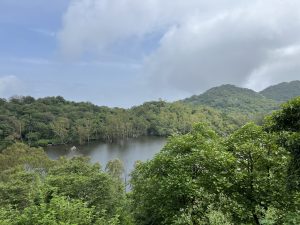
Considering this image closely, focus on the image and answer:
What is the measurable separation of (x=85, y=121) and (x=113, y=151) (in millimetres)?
30735

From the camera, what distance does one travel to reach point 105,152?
88.9 m

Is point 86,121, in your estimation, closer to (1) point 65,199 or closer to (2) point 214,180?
(1) point 65,199

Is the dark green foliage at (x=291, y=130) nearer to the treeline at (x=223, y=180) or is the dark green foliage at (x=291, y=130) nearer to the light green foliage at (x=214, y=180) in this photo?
the treeline at (x=223, y=180)

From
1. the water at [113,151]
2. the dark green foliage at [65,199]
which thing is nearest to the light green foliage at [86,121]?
the water at [113,151]

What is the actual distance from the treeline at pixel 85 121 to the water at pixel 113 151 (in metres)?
7.70

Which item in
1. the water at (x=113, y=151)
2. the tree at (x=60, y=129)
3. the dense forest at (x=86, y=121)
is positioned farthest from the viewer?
the tree at (x=60, y=129)

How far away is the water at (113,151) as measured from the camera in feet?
260

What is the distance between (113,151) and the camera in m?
90.3

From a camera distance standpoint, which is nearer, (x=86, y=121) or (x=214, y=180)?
(x=214, y=180)

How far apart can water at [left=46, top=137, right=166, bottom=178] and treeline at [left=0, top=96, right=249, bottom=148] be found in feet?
25.3

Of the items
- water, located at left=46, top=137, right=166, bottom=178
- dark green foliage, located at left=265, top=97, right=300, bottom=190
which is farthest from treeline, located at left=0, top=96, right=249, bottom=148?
dark green foliage, located at left=265, top=97, right=300, bottom=190

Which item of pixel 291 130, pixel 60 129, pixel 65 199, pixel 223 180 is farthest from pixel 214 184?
pixel 60 129

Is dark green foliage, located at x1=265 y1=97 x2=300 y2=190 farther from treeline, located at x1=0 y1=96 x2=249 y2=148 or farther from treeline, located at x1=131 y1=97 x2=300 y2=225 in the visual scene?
treeline, located at x1=0 y1=96 x2=249 y2=148

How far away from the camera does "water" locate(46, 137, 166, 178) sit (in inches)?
3123
